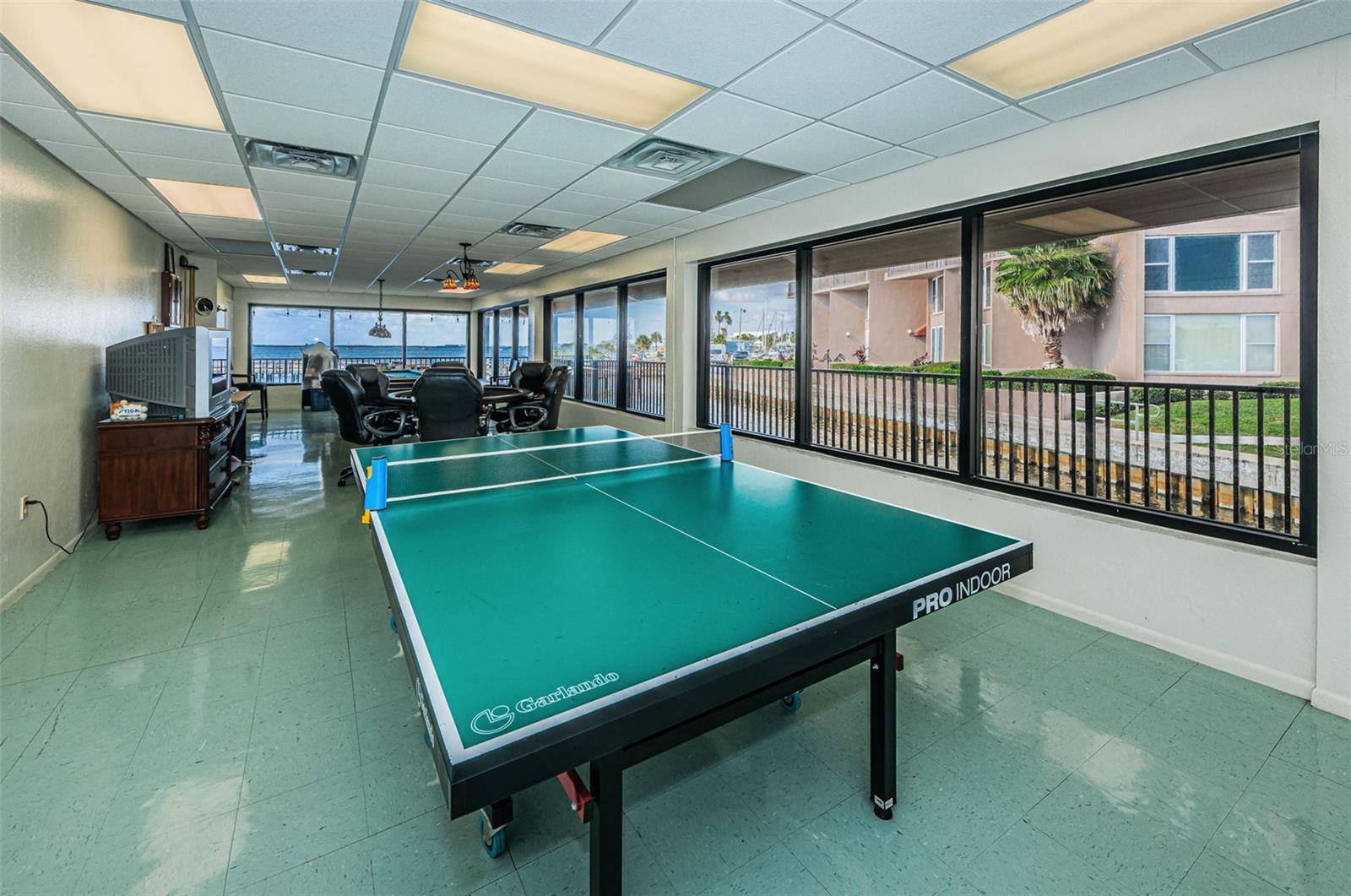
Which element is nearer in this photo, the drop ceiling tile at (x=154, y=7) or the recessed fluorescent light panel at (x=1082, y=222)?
the drop ceiling tile at (x=154, y=7)

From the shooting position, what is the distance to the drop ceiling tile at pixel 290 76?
2.42 metres

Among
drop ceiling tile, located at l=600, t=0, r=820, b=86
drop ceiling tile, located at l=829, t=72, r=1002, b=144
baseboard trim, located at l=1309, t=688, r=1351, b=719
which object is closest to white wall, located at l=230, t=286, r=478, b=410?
drop ceiling tile, located at l=600, t=0, r=820, b=86

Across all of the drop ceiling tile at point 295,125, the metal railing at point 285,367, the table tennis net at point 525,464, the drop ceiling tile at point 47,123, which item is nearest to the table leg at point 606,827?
the table tennis net at point 525,464

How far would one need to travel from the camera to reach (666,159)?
3805mm

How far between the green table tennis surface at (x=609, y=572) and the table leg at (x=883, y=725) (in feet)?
Result: 0.93

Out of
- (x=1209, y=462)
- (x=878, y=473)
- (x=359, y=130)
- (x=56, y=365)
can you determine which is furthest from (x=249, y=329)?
(x=1209, y=462)

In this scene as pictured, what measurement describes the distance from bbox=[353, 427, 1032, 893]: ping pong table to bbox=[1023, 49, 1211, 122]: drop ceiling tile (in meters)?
2.19

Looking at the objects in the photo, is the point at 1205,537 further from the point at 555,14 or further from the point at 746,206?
the point at 746,206

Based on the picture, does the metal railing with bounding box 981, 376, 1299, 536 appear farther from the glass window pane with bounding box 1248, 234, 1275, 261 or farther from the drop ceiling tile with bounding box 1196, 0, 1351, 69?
the drop ceiling tile with bounding box 1196, 0, 1351, 69

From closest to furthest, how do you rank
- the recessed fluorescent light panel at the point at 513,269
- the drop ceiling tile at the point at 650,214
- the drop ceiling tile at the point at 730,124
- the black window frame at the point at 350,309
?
1. the drop ceiling tile at the point at 730,124
2. the drop ceiling tile at the point at 650,214
3. the recessed fluorescent light panel at the point at 513,269
4. the black window frame at the point at 350,309

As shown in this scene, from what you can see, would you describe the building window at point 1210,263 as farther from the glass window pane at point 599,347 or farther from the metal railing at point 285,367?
the metal railing at point 285,367

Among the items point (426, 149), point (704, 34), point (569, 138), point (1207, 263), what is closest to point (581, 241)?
point (426, 149)

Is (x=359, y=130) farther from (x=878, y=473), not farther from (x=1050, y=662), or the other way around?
(x=1050, y=662)

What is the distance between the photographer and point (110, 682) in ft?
7.82
